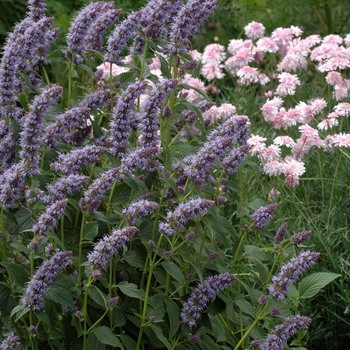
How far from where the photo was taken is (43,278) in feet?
7.90

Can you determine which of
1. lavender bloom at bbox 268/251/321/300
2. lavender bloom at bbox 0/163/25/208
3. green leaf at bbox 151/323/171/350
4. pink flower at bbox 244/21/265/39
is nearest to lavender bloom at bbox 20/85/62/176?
lavender bloom at bbox 0/163/25/208

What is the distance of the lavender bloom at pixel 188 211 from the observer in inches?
91.5

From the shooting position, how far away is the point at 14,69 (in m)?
2.77

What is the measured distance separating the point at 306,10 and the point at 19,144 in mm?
5521

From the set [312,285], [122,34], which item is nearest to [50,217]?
[122,34]

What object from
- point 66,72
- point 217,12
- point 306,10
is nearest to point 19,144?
point 66,72

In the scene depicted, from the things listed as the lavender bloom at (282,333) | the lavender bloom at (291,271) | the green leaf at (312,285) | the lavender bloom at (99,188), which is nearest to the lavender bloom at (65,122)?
the lavender bloom at (99,188)

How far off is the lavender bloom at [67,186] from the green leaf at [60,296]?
31 centimetres

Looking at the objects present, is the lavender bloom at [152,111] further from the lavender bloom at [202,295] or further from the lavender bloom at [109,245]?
the lavender bloom at [202,295]

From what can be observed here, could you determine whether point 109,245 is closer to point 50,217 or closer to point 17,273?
point 50,217

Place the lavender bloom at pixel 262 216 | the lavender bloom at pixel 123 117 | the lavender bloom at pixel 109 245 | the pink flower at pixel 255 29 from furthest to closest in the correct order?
the pink flower at pixel 255 29 < the lavender bloom at pixel 262 216 < the lavender bloom at pixel 123 117 < the lavender bloom at pixel 109 245

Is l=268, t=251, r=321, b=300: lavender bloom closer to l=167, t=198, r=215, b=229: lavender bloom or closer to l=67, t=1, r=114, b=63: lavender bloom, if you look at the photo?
l=167, t=198, r=215, b=229: lavender bloom

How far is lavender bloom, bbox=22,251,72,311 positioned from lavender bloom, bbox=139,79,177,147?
49 centimetres

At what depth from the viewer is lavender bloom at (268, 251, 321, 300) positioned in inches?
96.1
